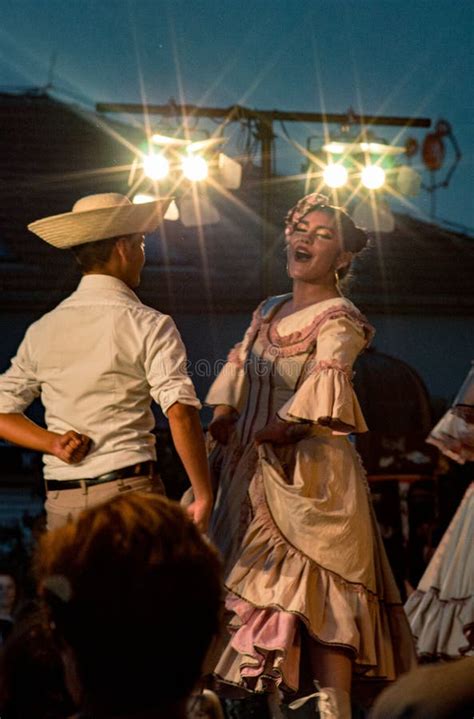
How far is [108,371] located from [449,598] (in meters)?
2.10

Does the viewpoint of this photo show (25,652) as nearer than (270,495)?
Yes

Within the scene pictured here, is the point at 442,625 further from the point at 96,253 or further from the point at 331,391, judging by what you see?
the point at 96,253

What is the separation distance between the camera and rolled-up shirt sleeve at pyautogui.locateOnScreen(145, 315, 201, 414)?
11.7ft

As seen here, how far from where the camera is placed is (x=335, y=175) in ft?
25.0

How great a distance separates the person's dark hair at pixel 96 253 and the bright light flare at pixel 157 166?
3764 millimetres

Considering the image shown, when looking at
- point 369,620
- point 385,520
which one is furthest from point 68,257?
point 369,620

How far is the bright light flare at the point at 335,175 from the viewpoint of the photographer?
761 centimetres

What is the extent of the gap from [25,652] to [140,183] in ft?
20.5

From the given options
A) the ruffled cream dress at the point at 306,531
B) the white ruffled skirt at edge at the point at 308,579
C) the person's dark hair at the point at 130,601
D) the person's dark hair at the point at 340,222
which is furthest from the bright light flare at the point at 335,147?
the person's dark hair at the point at 130,601

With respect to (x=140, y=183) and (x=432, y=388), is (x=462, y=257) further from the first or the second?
(x=140, y=183)

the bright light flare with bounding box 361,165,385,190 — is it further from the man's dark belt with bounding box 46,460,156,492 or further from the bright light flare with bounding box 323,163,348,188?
the man's dark belt with bounding box 46,460,156,492

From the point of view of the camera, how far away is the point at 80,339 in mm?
3721

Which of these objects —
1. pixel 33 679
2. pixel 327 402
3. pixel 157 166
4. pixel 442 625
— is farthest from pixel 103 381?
pixel 157 166

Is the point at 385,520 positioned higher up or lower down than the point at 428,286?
lower down
